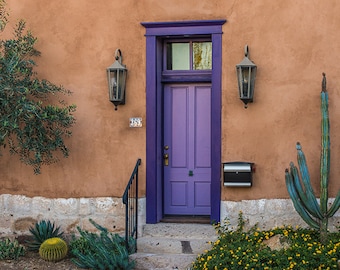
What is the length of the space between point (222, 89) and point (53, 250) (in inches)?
124

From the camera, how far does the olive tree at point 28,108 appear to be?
19.8 ft

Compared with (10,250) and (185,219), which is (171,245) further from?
(10,250)

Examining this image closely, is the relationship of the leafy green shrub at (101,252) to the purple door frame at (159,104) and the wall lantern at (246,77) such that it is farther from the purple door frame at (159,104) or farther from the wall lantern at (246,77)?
the wall lantern at (246,77)

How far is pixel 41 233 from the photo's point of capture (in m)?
6.58

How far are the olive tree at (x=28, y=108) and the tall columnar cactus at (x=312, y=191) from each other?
307cm

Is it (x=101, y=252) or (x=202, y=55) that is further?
(x=202, y=55)

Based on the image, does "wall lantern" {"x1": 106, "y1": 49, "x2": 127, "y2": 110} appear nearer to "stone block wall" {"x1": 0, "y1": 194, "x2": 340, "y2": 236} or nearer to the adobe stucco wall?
the adobe stucco wall

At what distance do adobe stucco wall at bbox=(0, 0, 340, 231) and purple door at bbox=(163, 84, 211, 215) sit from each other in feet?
1.55

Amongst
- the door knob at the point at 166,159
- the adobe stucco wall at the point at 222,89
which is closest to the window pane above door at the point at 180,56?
the adobe stucco wall at the point at 222,89

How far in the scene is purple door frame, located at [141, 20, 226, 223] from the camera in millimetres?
6625

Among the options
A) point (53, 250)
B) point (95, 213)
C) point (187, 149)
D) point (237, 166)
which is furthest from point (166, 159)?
point (53, 250)

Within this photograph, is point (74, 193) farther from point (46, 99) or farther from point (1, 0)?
point (1, 0)

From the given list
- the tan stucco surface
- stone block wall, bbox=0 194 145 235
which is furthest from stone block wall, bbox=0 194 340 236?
the tan stucco surface

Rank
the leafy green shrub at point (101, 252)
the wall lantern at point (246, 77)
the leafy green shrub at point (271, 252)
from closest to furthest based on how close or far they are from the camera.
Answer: the leafy green shrub at point (271, 252) → the leafy green shrub at point (101, 252) → the wall lantern at point (246, 77)
